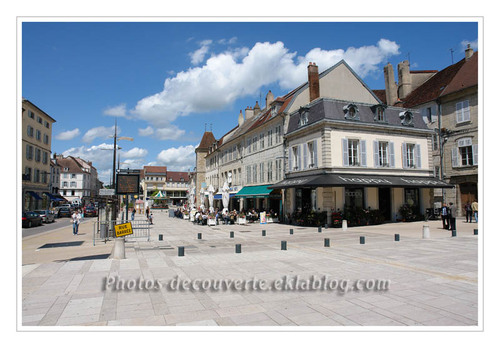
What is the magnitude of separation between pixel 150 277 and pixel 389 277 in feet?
16.7

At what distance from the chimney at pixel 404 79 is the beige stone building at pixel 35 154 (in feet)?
129

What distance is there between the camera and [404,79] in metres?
33.8

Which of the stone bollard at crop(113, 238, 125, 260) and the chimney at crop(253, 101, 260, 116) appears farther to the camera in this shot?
the chimney at crop(253, 101, 260, 116)

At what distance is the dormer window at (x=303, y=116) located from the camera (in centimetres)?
2342

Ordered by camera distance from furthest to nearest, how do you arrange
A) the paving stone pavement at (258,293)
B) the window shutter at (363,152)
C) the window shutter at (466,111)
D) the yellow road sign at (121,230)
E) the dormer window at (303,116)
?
the window shutter at (466,111) → the dormer window at (303,116) → the window shutter at (363,152) → the yellow road sign at (121,230) → the paving stone pavement at (258,293)

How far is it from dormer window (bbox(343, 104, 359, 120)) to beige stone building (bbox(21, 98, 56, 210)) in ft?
107

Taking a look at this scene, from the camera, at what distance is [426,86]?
3105cm

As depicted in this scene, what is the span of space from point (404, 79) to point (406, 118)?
39.4 feet

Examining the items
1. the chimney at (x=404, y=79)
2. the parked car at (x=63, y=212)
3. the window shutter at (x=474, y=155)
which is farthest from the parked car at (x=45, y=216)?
the chimney at (x=404, y=79)

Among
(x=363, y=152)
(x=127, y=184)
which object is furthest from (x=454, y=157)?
(x=127, y=184)

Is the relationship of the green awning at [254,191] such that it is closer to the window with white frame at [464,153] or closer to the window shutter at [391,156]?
the window shutter at [391,156]

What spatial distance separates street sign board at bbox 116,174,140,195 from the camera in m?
14.1

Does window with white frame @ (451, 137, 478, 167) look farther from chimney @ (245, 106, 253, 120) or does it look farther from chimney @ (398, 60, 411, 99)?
chimney @ (245, 106, 253, 120)

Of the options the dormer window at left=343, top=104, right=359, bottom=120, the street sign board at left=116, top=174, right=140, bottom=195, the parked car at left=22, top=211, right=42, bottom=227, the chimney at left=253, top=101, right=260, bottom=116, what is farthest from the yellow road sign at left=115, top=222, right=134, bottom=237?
the chimney at left=253, top=101, right=260, bottom=116
